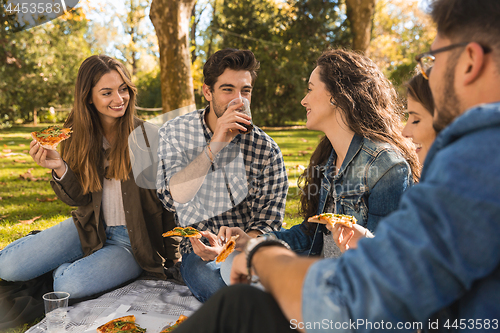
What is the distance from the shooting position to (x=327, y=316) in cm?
106

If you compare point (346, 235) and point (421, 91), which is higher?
point (421, 91)

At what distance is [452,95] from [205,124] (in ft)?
8.91

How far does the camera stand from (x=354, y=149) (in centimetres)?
274

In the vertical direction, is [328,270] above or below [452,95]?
below

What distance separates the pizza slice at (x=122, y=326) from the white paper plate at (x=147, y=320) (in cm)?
10

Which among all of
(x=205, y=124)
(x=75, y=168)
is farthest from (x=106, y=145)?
(x=205, y=124)

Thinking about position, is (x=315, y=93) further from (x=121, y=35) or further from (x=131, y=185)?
(x=121, y=35)


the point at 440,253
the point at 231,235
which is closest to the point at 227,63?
the point at 231,235

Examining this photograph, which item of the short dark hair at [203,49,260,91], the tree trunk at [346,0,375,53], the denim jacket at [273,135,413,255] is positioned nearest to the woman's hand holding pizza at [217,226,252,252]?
the denim jacket at [273,135,413,255]

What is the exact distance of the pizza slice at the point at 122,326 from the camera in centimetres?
266

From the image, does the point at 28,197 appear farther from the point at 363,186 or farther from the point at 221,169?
the point at 363,186

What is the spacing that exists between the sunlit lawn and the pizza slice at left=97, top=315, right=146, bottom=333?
2.28 metres

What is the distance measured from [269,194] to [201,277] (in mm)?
960

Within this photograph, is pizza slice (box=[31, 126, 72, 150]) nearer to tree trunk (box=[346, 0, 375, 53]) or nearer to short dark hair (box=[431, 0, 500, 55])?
short dark hair (box=[431, 0, 500, 55])
